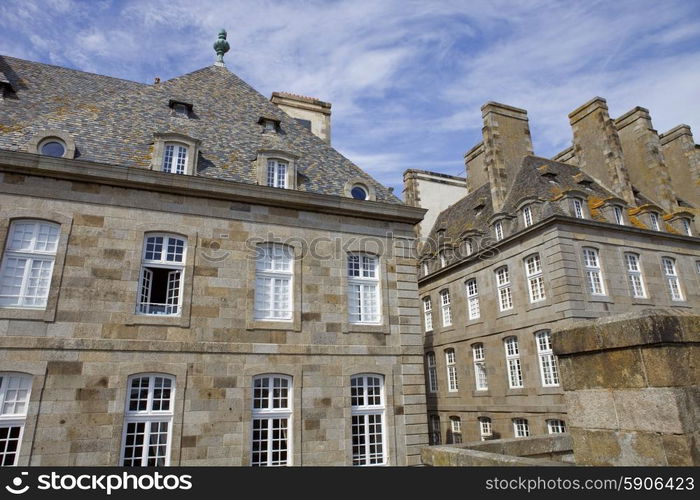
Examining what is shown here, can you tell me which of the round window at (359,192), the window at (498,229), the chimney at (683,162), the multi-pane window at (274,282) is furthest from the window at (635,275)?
the multi-pane window at (274,282)

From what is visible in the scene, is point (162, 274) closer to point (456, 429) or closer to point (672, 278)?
point (456, 429)

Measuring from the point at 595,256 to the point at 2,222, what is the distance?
20.7 m

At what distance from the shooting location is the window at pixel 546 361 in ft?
62.0

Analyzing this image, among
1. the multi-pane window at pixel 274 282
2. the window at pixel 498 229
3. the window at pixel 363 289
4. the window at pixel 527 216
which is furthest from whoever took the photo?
the window at pixel 498 229

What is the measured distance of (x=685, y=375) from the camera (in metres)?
4.11

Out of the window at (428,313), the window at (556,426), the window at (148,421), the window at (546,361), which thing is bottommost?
the window at (556,426)

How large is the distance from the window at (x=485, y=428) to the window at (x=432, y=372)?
4253 millimetres

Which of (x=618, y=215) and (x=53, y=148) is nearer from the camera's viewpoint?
(x=53, y=148)

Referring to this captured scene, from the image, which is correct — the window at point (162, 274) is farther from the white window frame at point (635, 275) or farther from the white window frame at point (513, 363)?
the white window frame at point (635, 275)

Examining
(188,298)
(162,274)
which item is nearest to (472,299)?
(188,298)

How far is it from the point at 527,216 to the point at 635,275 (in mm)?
5287

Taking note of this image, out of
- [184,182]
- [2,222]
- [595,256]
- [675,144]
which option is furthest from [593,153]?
[2,222]

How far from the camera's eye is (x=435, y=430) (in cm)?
2661

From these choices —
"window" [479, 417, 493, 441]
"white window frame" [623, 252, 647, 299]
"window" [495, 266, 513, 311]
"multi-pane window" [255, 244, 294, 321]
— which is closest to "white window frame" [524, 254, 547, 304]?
"window" [495, 266, 513, 311]
